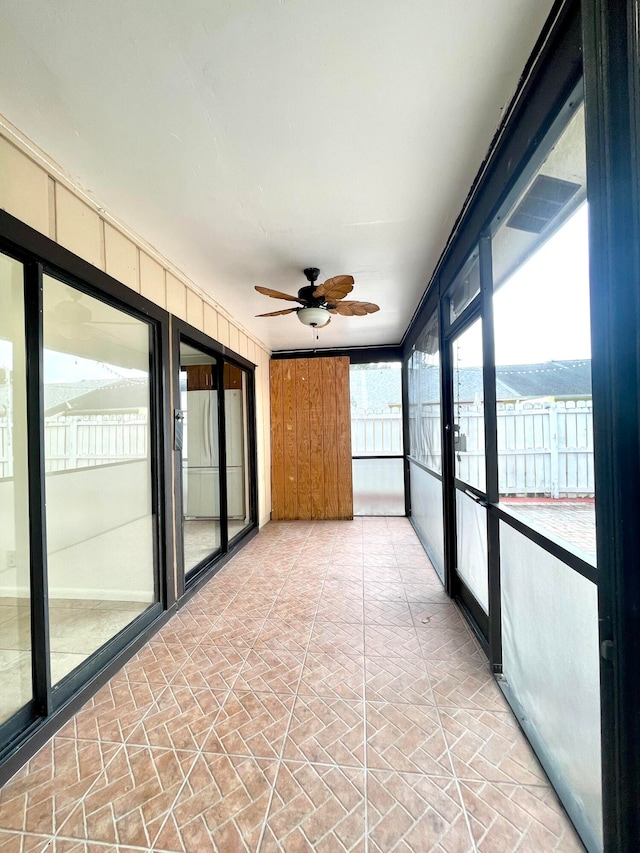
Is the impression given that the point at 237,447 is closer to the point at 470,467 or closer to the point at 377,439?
the point at 377,439

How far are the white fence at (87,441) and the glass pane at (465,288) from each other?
2.36 metres

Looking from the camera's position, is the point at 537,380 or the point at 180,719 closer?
the point at 537,380

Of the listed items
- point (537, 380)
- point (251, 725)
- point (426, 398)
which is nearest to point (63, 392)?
point (251, 725)

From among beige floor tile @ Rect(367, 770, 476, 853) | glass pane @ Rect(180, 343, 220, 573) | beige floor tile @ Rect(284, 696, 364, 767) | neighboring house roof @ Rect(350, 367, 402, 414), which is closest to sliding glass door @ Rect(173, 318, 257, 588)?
glass pane @ Rect(180, 343, 220, 573)

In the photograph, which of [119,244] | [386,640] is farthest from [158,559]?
[119,244]

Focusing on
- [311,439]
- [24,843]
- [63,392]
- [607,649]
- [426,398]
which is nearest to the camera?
[607,649]

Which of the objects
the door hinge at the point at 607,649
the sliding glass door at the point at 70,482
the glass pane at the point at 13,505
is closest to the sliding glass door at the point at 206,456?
the sliding glass door at the point at 70,482

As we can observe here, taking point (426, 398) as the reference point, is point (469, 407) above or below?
below

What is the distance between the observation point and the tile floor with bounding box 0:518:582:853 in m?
1.15

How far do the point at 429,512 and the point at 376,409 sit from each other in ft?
6.42

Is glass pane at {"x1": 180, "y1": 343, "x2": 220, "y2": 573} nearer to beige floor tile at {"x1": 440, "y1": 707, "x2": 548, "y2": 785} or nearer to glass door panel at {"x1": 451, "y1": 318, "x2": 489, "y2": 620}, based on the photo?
glass door panel at {"x1": 451, "y1": 318, "x2": 489, "y2": 620}

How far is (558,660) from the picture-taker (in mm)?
1270

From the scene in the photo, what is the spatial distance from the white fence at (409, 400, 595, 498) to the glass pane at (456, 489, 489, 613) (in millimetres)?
256

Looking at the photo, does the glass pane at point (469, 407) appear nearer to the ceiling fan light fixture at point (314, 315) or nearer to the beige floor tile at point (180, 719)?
the ceiling fan light fixture at point (314, 315)
